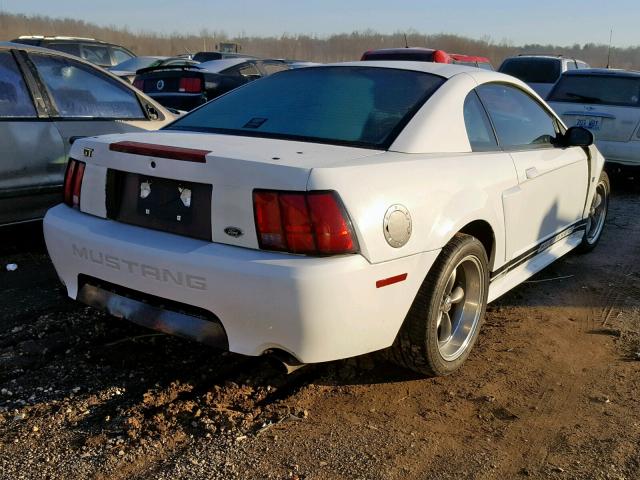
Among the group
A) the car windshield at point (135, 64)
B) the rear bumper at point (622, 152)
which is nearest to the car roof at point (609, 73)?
the rear bumper at point (622, 152)

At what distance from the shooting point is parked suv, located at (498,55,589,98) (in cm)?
1333

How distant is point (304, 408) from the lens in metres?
2.84

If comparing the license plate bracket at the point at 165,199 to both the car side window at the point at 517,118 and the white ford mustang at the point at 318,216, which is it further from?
the car side window at the point at 517,118

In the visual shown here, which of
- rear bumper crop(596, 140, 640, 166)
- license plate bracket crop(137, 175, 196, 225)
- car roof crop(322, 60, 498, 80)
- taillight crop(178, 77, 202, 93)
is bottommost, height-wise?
rear bumper crop(596, 140, 640, 166)

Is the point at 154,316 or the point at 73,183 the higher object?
the point at 73,183

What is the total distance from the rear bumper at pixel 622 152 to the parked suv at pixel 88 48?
12595 millimetres

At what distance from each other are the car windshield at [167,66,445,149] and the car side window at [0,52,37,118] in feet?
5.64

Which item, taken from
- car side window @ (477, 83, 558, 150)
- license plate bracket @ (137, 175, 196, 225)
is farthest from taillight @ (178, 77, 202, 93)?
license plate bracket @ (137, 175, 196, 225)

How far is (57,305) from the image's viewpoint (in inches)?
152

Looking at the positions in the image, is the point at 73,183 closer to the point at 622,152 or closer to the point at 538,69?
the point at 622,152

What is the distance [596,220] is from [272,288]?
4.03 m

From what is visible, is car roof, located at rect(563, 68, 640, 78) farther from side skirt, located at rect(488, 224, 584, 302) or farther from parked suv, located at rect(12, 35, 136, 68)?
parked suv, located at rect(12, 35, 136, 68)

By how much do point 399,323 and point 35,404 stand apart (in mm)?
1630

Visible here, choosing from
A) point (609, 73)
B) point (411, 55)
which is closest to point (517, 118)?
point (609, 73)
